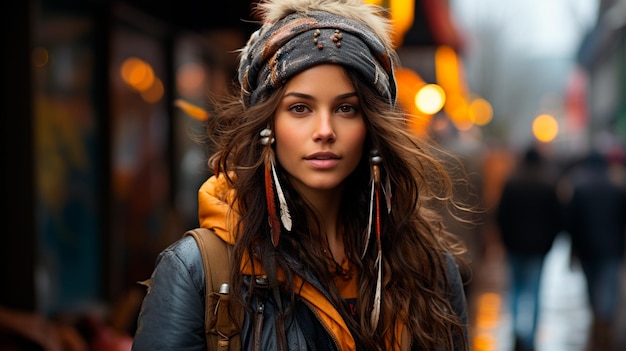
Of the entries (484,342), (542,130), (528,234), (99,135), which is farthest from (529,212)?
(542,130)

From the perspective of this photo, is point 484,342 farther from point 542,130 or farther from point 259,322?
point 542,130

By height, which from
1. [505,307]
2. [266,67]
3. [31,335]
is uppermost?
[266,67]

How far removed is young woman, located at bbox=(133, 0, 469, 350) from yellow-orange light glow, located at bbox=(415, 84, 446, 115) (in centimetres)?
943

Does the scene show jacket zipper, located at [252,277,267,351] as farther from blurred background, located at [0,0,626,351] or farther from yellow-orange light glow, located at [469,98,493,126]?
yellow-orange light glow, located at [469,98,493,126]

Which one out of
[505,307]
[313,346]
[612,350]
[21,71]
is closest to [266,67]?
[313,346]

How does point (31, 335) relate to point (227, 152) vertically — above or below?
below

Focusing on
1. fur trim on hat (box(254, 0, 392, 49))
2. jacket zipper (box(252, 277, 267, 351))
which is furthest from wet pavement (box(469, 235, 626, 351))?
jacket zipper (box(252, 277, 267, 351))

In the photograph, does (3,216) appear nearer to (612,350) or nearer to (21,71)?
(21,71)

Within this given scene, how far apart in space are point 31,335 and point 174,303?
11.1 ft

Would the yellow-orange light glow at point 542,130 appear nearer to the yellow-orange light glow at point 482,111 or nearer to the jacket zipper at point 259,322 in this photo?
the yellow-orange light glow at point 482,111

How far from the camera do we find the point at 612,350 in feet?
32.1

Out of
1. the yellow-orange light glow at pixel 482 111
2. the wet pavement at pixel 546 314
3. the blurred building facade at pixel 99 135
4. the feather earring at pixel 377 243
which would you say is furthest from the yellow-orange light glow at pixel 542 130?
the feather earring at pixel 377 243

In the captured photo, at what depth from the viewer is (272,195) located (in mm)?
2525

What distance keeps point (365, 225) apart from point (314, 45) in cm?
53
